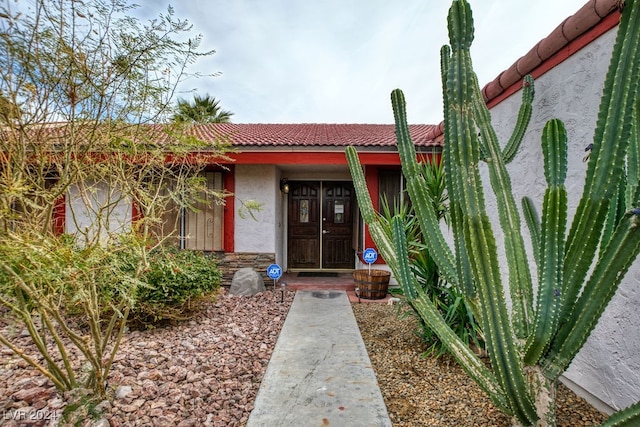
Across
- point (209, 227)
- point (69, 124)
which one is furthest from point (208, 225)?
point (69, 124)

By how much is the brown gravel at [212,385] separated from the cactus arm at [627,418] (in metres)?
1.19

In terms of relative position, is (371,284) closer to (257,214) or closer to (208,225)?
(257,214)

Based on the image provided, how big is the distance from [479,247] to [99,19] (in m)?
3.21

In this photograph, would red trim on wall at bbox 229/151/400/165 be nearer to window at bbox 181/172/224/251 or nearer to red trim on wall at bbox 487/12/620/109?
window at bbox 181/172/224/251

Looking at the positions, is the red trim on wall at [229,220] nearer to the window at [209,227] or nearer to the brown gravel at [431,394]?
the window at [209,227]

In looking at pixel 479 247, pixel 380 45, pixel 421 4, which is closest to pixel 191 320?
pixel 479 247

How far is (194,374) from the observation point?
3238 mm

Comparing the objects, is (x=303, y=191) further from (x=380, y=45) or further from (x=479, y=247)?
(x=479, y=247)

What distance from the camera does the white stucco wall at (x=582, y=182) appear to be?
2.44m

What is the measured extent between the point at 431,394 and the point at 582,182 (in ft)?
7.87

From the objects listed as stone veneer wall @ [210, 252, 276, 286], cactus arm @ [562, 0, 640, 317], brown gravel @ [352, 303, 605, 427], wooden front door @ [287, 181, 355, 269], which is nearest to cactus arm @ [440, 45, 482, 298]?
cactus arm @ [562, 0, 640, 317]

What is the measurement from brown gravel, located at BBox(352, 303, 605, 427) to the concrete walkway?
0.16 meters

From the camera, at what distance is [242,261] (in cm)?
707

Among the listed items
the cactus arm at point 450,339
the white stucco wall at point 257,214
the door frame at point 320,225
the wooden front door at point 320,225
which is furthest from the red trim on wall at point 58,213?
the wooden front door at point 320,225
